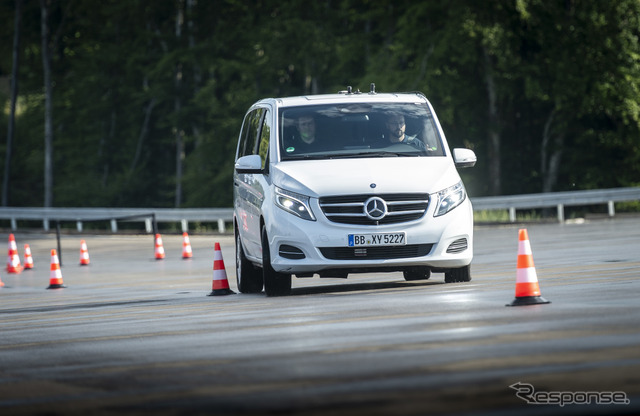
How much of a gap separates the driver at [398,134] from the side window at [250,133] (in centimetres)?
179

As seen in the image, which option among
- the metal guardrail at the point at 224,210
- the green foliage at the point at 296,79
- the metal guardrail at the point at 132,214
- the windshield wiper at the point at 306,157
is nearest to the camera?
the windshield wiper at the point at 306,157

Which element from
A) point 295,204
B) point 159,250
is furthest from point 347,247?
point 159,250

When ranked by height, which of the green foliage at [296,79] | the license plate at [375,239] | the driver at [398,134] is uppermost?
the green foliage at [296,79]

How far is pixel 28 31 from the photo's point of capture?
231 feet

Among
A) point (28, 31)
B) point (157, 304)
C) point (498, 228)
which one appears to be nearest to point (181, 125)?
point (28, 31)

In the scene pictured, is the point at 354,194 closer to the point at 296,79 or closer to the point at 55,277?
the point at 55,277

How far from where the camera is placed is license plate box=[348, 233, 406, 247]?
13.5 m

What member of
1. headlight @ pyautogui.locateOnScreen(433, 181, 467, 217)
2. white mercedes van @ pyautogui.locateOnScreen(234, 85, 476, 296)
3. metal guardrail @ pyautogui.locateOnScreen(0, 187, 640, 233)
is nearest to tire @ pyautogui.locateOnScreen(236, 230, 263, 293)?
white mercedes van @ pyautogui.locateOnScreen(234, 85, 476, 296)

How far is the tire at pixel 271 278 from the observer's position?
46.2ft

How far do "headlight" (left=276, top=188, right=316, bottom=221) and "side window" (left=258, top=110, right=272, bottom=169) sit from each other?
0.99m

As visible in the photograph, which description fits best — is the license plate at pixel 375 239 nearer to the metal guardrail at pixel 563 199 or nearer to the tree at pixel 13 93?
the metal guardrail at pixel 563 199

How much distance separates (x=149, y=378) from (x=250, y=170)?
22.6 feet

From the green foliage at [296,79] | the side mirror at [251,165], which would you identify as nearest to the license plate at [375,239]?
the side mirror at [251,165]

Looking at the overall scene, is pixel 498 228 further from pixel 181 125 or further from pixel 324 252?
pixel 181 125
